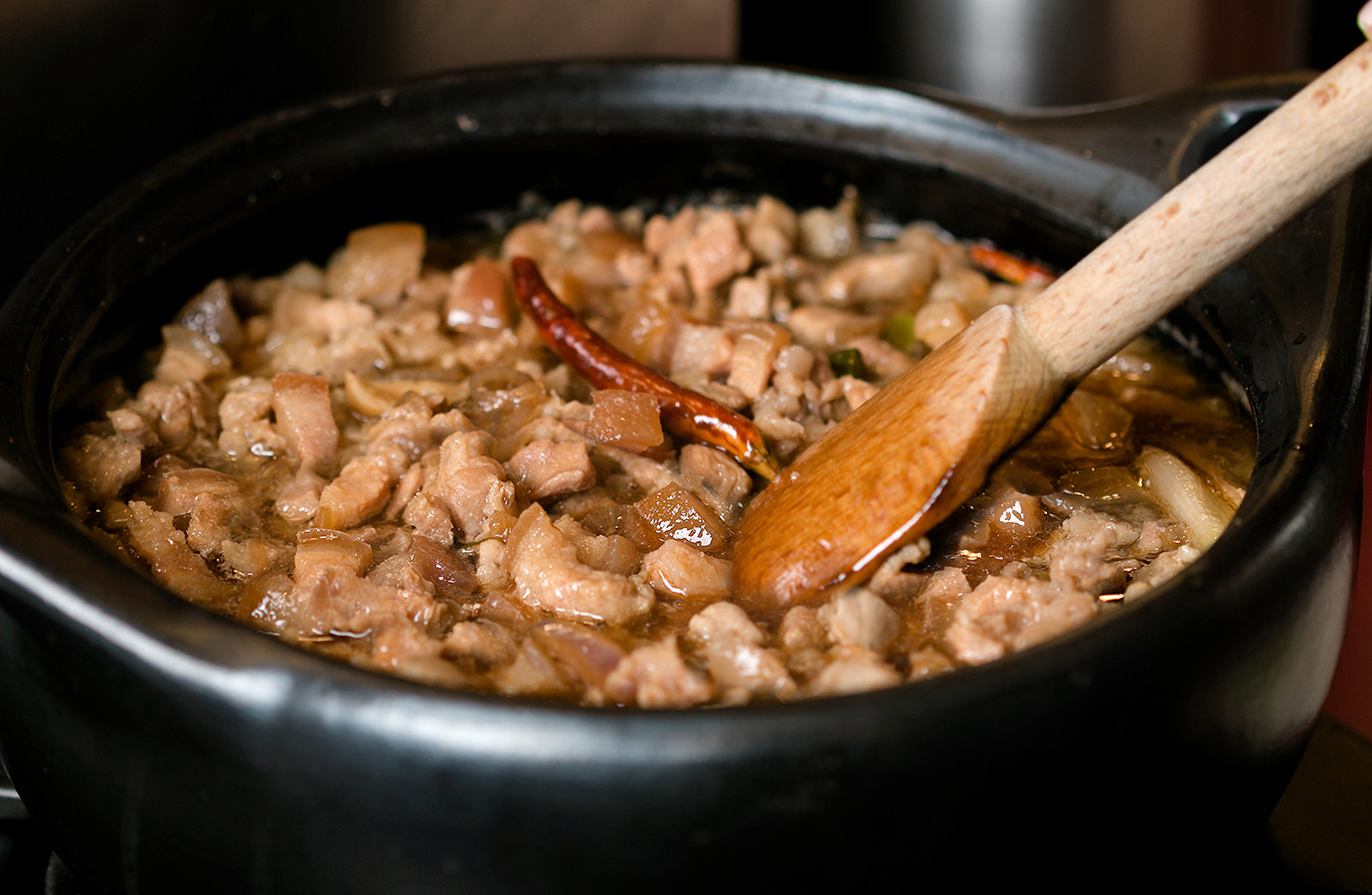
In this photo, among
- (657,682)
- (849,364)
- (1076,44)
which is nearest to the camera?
(657,682)

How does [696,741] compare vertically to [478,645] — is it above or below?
above

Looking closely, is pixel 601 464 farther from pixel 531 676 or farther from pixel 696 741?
pixel 696 741

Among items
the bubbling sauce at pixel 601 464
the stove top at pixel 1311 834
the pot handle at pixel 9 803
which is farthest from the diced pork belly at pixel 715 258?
the pot handle at pixel 9 803

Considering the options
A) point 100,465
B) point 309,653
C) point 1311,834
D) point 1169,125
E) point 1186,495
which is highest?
point 1169,125

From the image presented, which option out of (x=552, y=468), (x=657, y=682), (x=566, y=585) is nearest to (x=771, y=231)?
(x=552, y=468)

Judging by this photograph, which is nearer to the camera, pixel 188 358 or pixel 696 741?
pixel 696 741

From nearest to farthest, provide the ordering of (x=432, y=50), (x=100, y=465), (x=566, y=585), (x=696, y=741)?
(x=696, y=741), (x=566, y=585), (x=100, y=465), (x=432, y=50)
